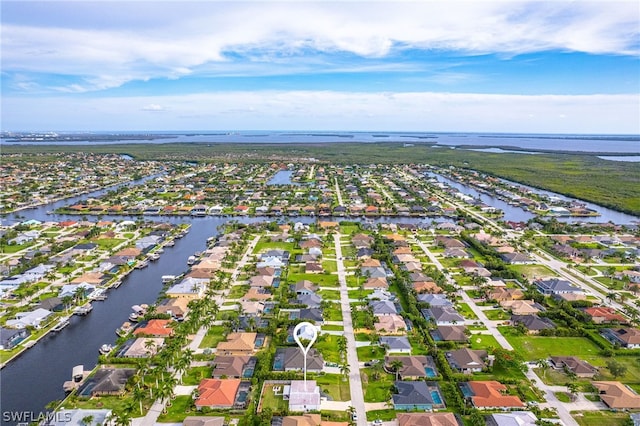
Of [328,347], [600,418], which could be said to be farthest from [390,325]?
[600,418]

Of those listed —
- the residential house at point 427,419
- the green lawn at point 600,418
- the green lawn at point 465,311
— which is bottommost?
the green lawn at point 600,418

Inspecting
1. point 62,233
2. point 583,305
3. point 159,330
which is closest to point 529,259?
point 583,305

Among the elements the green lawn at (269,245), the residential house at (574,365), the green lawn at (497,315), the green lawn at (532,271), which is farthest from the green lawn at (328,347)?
the green lawn at (532,271)

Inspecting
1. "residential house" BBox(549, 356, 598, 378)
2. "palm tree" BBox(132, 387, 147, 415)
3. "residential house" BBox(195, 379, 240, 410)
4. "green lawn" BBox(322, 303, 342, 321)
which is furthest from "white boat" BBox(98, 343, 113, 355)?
"residential house" BBox(549, 356, 598, 378)

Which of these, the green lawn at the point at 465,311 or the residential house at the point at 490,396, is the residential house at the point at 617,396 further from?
the green lawn at the point at 465,311

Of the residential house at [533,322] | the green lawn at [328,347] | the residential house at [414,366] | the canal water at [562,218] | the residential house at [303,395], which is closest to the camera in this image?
the residential house at [303,395]

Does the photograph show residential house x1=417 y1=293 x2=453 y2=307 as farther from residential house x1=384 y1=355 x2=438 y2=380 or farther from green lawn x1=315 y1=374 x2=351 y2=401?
green lawn x1=315 y1=374 x2=351 y2=401

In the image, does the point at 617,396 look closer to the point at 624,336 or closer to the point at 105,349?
the point at 624,336
